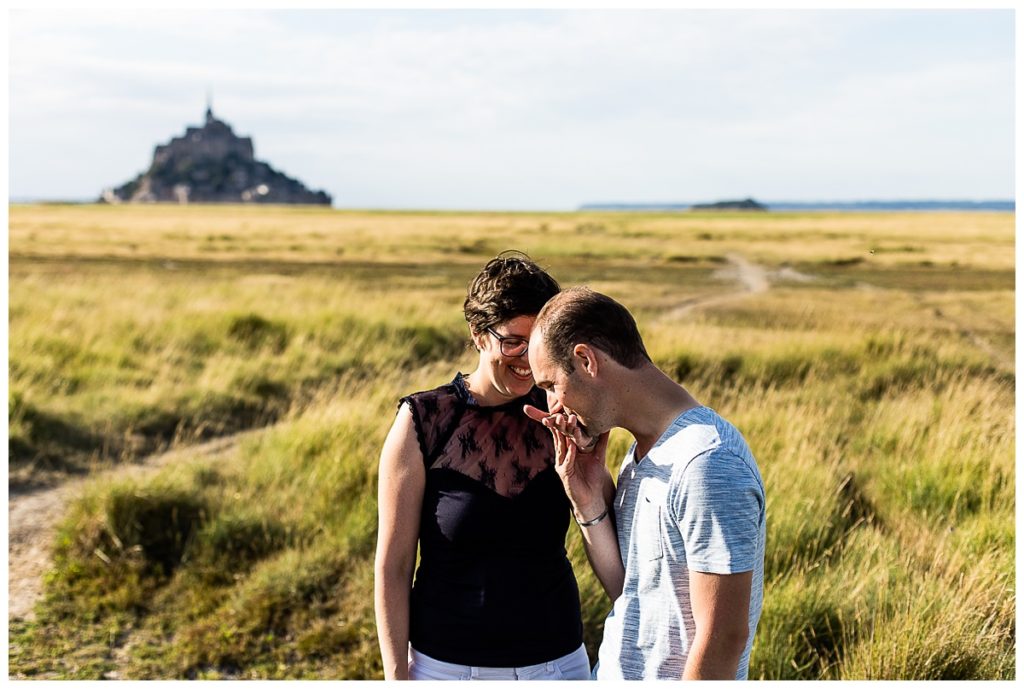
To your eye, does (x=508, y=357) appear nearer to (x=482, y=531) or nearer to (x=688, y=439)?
(x=482, y=531)

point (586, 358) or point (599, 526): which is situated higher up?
point (586, 358)

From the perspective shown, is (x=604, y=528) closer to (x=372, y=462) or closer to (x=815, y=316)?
(x=372, y=462)

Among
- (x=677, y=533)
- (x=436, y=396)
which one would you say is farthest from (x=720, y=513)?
(x=436, y=396)

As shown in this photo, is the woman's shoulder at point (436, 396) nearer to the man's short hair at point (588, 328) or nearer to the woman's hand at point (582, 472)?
the woman's hand at point (582, 472)

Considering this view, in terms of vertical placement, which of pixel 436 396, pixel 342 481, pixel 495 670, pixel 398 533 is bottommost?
pixel 342 481

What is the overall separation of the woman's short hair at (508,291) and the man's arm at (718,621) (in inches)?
31.2

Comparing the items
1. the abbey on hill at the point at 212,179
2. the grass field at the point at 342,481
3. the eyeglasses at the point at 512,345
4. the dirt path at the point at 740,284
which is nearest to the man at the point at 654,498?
the eyeglasses at the point at 512,345

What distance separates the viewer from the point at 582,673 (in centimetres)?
258

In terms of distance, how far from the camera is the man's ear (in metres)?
1.95

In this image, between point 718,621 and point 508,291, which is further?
point 508,291

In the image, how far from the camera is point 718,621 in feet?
6.01

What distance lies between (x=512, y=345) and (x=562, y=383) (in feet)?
1.21

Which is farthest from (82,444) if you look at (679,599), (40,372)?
(679,599)

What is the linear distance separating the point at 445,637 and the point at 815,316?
1946 centimetres
